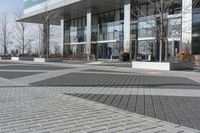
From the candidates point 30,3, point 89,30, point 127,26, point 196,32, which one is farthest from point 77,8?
point 196,32

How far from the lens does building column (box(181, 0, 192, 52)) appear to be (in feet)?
115

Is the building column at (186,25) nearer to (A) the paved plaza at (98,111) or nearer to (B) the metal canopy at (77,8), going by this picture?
(B) the metal canopy at (77,8)

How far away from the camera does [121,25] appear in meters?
49.1

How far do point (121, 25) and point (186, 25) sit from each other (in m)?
14.8

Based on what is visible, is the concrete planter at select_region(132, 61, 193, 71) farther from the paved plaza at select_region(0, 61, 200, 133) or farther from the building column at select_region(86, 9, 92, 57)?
the building column at select_region(86, 9, 92, 57)

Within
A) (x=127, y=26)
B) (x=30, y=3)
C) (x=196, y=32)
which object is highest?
(x=30, y=3)

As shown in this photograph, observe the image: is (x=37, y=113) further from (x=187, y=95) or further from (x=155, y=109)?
(x=187, y=95)

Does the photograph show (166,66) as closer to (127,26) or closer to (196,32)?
(196,32)

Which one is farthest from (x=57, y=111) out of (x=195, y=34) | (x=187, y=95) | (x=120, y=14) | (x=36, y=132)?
(x=120, y=14)

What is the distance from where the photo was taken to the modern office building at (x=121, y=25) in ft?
117

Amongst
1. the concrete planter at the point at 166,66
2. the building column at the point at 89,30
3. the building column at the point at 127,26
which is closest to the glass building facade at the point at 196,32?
the concrete planter at the point at 166,66

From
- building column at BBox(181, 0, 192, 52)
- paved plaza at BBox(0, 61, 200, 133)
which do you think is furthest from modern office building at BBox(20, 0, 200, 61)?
paved plaza at BBox(0, 61, 200, 133)

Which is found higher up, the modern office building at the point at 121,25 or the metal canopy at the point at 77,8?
the metal canopy at the point at 77,8

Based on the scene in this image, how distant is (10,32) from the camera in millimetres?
67562
